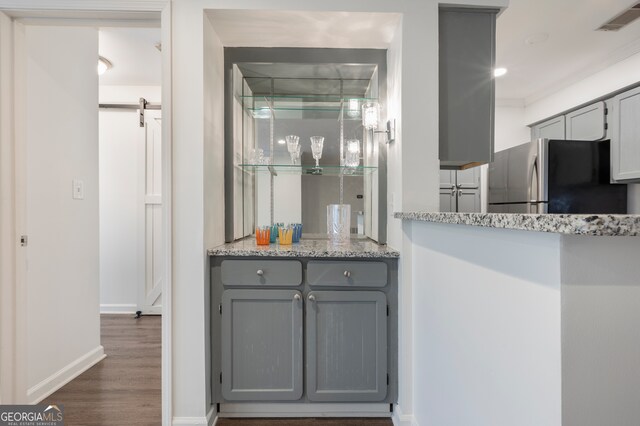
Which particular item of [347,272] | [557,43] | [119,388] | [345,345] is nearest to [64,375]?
[119,388]

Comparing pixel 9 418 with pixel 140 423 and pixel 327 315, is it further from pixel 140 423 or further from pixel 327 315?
pixel 327 315

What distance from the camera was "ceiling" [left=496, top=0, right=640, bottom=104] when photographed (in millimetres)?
2203

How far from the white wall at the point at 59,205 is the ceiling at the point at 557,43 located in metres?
3.05

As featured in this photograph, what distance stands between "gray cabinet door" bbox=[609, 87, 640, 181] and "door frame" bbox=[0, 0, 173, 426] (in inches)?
139

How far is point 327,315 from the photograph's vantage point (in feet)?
5.20

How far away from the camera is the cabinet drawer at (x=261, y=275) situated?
1.58 metres

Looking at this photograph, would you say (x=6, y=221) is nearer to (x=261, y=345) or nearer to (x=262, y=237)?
(x=262, y=237)

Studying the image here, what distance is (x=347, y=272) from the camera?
157 cm

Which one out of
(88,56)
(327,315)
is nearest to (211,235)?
(327,315)

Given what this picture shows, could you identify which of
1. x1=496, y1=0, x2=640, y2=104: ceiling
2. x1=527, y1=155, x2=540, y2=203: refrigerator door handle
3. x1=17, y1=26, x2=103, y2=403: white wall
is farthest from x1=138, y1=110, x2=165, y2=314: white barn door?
x1=527, y1=155, x2=540, y2=203: refrigerator door handle

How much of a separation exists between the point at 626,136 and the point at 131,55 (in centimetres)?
433

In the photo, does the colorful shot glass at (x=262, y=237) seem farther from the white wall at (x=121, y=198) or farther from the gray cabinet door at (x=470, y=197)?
the gray cabinet door at (x=470, y=197)

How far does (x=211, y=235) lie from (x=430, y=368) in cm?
122

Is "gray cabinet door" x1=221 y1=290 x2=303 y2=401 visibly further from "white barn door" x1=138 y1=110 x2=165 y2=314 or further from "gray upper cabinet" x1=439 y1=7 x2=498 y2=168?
"white barn door" x1=138 y1=110 x2=165 y2=314
